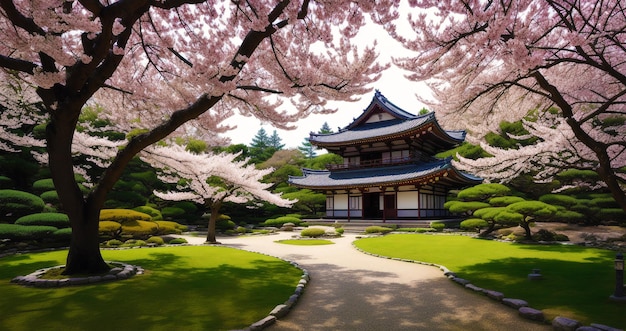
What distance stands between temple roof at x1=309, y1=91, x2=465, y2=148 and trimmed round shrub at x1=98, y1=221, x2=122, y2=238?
1848cm

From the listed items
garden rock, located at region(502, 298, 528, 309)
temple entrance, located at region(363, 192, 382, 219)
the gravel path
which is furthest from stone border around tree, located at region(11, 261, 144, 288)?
temple entrance, located at region(363, 192, 382, 219)

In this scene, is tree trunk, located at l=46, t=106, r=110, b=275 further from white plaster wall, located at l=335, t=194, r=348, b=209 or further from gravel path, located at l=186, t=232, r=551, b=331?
white plaster wall, located at l=335, t=194, r=348, b=209

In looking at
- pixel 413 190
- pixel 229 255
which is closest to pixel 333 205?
pixel 413 190

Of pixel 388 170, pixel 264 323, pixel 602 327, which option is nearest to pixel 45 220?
pixel 264 323

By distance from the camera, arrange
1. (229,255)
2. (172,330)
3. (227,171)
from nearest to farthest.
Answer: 1. (172,330)
2. (229,255)
3. (227,171)

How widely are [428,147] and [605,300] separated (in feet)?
82.5

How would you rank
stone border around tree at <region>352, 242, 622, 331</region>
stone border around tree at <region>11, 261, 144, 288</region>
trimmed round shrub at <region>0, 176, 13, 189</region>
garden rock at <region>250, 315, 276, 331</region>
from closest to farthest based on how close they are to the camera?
stone border around tree at <region>352, 242, 622, 331</region> < garden rock at <region>250, 315, 276, 331</region> < stone border around tree at <region>11, 261, 144, 288</region> < trimmed round shrub at <region>0, 176, 13, 189</region>

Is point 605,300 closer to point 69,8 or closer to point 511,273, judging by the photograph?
point 511,273

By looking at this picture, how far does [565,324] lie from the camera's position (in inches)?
179

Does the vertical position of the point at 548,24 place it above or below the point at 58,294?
above

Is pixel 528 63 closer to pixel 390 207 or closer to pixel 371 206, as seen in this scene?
pixel 390 207

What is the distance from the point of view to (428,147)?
2981 centimetres

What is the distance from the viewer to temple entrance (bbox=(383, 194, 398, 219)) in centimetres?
2636

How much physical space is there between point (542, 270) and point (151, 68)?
39.2ft
